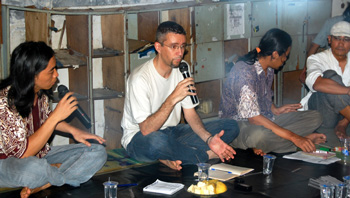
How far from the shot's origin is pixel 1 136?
110 inches

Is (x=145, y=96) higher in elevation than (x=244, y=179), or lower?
higher

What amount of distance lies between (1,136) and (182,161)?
1.44 meters

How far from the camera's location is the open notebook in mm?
3216

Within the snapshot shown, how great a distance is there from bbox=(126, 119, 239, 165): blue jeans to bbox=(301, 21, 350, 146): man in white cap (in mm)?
1177

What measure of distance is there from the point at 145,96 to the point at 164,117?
23 cm

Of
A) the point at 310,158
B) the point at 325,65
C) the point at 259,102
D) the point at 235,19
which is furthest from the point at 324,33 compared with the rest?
the point at 310,158

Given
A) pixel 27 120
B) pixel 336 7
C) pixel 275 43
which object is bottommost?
pixel 27 120

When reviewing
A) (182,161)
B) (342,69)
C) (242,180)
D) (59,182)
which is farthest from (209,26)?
(59,182)

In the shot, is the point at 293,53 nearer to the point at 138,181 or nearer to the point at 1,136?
the point at 138,181

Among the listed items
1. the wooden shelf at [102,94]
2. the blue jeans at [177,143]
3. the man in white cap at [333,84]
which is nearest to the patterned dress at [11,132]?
the blue jeans at [177,143]

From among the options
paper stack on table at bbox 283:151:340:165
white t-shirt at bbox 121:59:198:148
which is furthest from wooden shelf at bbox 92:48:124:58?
paper stack on table at bbox 283:151:340:165

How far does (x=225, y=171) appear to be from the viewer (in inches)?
131

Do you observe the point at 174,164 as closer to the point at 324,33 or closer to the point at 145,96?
the point at 145,96

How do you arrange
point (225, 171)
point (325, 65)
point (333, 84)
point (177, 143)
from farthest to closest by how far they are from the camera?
point (325, 65) → point (333, 84) → point (177, 143) → point (225, 171)
